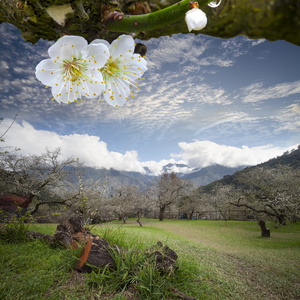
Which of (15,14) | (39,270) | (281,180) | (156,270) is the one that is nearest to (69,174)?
(39,270)

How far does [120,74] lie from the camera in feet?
2.62

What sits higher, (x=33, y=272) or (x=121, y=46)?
(x=121, y=46)

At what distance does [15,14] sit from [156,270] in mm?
2772

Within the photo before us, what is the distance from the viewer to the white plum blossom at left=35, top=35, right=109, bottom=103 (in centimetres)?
60

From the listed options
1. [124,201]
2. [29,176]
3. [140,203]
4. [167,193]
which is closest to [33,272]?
[29,176]

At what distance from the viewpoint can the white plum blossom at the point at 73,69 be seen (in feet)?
1.97

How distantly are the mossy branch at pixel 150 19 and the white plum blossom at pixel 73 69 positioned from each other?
0.59ft

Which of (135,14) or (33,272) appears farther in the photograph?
(33,272)

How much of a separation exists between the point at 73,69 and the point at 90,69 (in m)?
0.08

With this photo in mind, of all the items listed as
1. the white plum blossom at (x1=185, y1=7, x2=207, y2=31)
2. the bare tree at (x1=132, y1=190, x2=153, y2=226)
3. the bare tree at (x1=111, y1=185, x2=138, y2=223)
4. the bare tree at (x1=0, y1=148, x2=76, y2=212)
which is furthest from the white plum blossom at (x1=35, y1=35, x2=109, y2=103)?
the bare tree at (x1=111, y1=185, x2=138, y2=223)

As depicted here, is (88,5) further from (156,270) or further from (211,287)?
(211,287)

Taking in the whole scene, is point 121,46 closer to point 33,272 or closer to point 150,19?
point 150,19

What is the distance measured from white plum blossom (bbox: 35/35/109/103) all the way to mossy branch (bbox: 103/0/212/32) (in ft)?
0.59

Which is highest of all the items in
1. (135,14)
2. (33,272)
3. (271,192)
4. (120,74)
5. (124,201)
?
(135,14)
